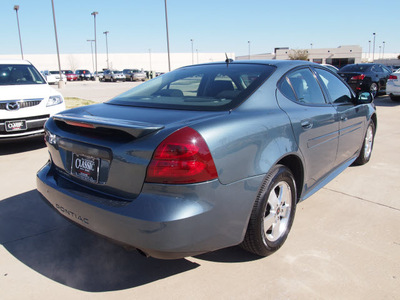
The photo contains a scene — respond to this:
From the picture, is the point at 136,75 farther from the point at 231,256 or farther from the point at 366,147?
the point at 231,256

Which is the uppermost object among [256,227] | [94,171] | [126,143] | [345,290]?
[126,143]

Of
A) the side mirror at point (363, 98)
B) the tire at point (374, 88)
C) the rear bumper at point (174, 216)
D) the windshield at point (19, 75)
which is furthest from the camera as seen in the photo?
the tire at point (374, 88)

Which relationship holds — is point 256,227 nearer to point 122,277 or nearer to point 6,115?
point 122,277

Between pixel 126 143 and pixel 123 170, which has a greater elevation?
pixel 126 143

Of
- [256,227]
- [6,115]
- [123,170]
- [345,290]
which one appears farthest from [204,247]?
[6,115]

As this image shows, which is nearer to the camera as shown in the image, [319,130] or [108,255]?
[108,255]

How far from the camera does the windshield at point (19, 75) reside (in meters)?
6.66

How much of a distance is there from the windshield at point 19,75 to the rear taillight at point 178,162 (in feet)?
19.4

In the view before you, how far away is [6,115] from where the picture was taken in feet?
18.3

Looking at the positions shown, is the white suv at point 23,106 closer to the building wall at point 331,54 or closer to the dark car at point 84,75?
the dark car at point 84,75

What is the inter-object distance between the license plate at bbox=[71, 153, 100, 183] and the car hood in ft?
13.7

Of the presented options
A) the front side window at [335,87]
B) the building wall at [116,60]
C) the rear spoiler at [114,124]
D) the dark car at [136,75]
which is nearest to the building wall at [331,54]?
the building wall at [116,60]

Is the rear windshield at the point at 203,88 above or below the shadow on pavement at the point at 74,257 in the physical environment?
above

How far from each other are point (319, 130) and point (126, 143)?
73.4 inches
